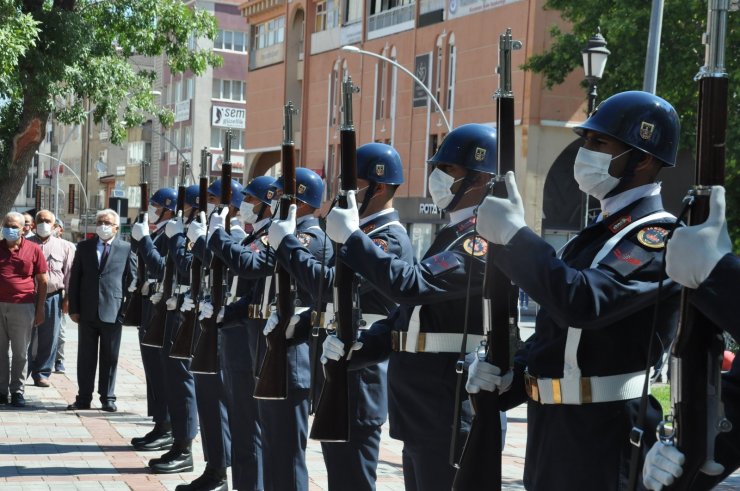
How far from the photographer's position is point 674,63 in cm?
2381

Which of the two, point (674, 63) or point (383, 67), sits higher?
point (383, 67)

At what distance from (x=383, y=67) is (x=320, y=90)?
5730 mm

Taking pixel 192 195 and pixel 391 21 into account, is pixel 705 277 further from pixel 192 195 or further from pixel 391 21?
pixel 391 21

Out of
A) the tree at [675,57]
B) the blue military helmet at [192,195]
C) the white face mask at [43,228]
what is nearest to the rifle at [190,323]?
the blue military helmet at [192,195]

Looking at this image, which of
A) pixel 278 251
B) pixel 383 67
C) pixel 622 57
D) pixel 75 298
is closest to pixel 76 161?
pixel 383 67

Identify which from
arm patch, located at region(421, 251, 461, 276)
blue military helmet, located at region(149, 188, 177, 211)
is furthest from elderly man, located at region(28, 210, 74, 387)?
arm patch, located at region(421, 251, 461, 276)

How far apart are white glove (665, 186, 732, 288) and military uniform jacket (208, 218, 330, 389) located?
3.78m

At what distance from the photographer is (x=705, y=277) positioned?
3.12m

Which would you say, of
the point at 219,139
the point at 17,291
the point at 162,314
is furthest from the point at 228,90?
the point at 162,314

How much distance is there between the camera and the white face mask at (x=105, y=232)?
1296cm

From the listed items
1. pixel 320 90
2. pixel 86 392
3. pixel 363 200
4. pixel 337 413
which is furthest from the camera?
pixel 320 90

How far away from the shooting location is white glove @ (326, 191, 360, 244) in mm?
5258

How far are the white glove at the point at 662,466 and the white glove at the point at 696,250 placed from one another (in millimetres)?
442

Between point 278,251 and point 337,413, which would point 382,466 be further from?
point 337,413
